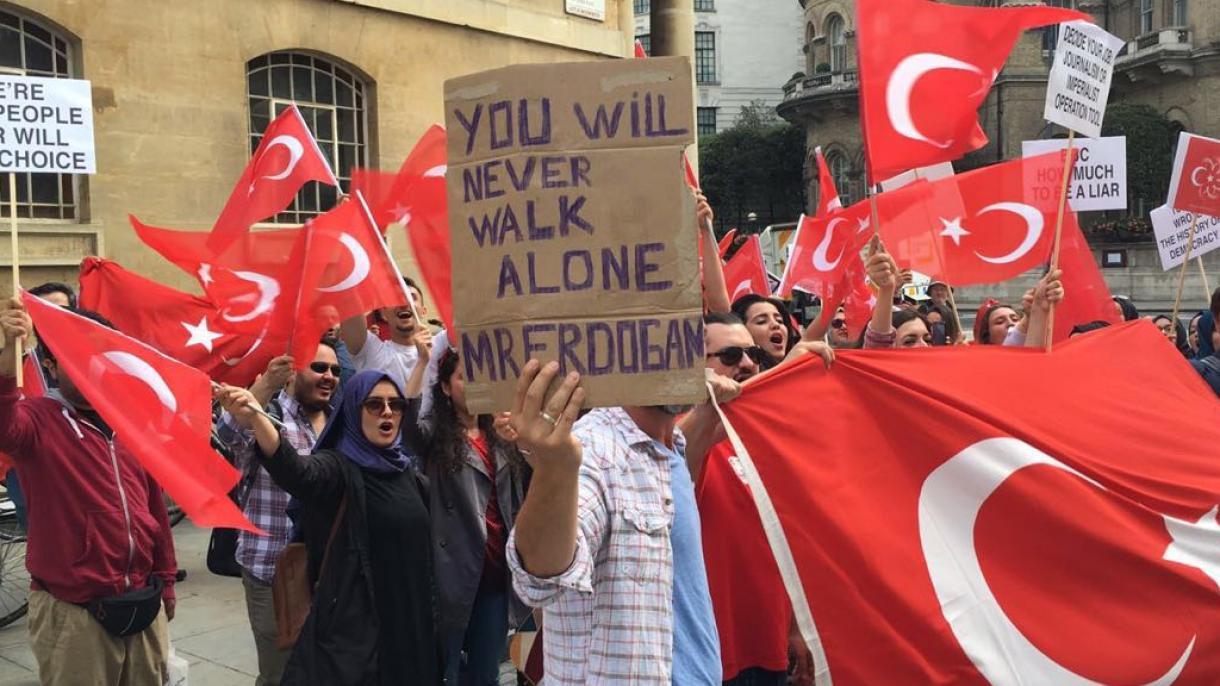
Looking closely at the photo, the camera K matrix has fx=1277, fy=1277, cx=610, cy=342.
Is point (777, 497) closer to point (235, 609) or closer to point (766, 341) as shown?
point (766, 341)

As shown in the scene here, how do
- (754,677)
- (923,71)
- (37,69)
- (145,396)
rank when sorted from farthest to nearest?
1. (37,69)
2. (923,71)
3. (145,396)
4. (754,677)

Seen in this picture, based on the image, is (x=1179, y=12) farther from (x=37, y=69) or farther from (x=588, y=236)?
(x=588, y=236)

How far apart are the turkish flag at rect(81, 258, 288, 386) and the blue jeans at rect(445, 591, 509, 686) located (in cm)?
165

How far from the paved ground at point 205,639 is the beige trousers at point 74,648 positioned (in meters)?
1.78

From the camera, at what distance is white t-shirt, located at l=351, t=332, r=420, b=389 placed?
705 centimetres

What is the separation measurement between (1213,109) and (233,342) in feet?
140

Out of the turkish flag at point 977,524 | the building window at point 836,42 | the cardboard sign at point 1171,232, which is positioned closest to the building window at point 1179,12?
the building window at point 836,42

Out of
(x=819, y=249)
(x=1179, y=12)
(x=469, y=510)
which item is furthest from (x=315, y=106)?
(x=1179, y=12)

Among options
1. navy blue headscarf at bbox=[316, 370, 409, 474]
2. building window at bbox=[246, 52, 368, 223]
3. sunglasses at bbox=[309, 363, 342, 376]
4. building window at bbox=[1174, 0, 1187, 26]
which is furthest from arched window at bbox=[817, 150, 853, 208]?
navy blue headscarf at bbox=[316, 370, 409, 474]

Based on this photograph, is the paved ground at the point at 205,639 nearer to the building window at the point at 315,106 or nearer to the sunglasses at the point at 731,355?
the sunglasses at the point at 731,355

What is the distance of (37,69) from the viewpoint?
11.8 m

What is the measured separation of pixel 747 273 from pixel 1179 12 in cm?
4153

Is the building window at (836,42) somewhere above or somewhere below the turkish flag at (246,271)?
above

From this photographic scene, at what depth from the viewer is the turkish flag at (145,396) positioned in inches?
172
